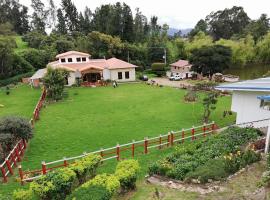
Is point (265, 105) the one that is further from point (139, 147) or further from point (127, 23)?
point (127, 23)

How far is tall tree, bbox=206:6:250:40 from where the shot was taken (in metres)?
78.3

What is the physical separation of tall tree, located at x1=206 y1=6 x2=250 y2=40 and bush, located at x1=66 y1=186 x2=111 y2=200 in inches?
3040

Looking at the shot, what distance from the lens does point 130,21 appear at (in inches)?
2275

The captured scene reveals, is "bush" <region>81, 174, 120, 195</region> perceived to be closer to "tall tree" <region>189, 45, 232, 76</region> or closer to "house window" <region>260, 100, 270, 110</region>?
"house window" <region>260, 100, 270, 110</region>

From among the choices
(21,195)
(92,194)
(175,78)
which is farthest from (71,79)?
(92,194)

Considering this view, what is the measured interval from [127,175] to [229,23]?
261 feet

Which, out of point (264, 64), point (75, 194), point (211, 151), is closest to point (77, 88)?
point (211, 151)

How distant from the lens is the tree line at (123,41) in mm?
48522

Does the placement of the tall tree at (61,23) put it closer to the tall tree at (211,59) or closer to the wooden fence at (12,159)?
the tall tree at (211,59)

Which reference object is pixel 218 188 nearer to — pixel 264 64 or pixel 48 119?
pixel 48 119

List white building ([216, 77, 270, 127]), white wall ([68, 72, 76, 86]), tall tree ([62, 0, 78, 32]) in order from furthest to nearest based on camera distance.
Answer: tall tree ([62, 0, 78, 32]) < white wall ([68, 72, 76, 86]) < white building ([216, 77, 270, 127])

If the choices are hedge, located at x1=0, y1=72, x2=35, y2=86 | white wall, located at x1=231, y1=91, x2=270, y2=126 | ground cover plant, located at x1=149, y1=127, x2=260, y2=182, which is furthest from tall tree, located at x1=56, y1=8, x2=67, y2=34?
ground cover plant, located at x1=149, y1=127, x2=260, y2=182

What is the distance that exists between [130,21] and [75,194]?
2105 inches

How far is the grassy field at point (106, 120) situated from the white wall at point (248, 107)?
3982 millimetres
